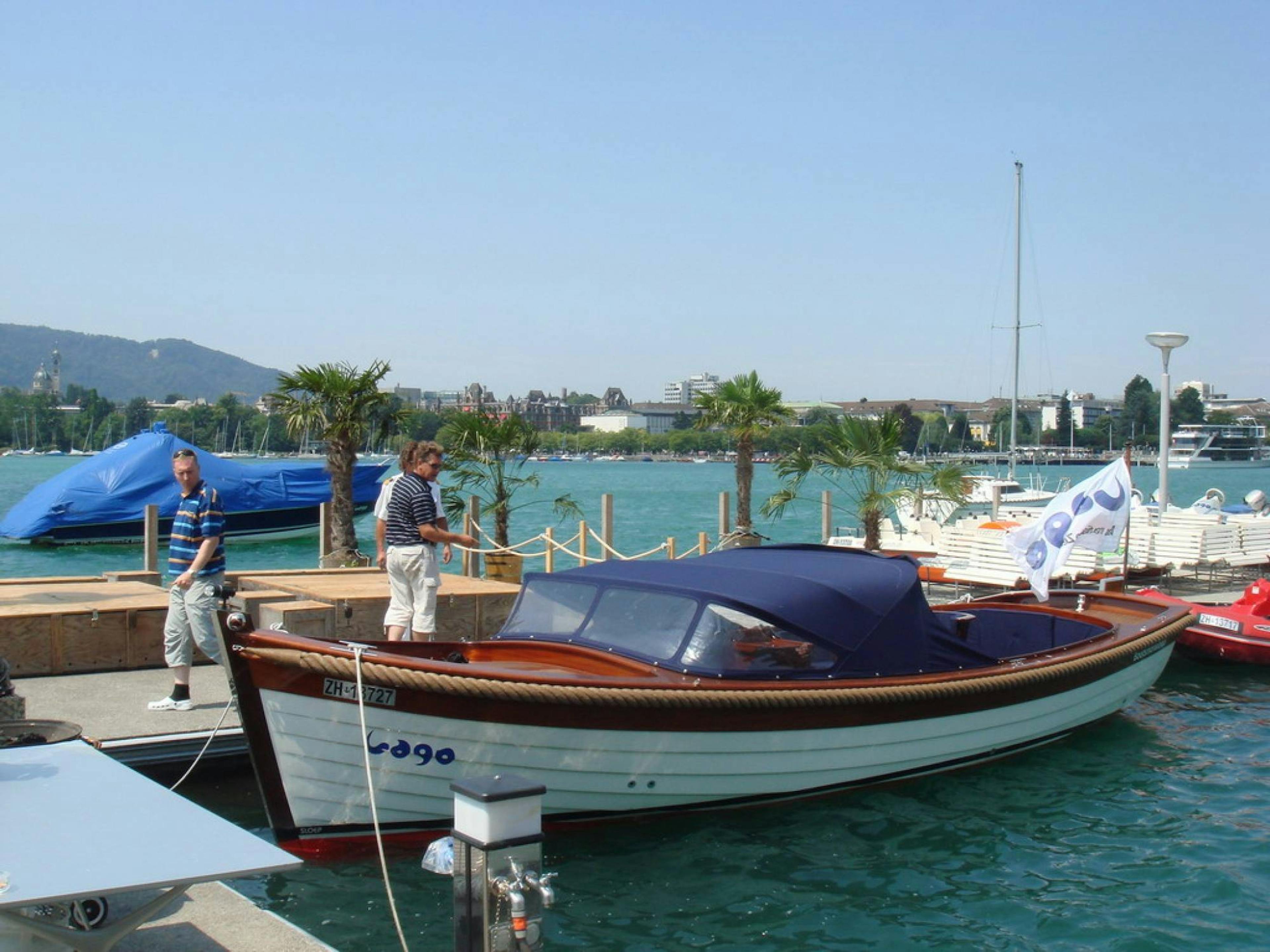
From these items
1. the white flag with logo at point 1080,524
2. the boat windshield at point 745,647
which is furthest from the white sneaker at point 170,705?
the white flag with logo at point 1080,524

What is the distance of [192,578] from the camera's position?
9484mm

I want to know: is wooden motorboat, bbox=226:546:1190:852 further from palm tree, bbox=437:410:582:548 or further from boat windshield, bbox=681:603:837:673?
palm tree, bbox=437:410:582:548

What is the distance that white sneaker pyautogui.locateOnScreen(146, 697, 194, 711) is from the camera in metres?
9.65

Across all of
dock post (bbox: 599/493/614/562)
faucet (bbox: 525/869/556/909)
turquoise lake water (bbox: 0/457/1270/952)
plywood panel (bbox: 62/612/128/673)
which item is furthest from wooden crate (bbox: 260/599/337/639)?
dock post (bbox: 599/493/614/562)

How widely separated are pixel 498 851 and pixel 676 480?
128m

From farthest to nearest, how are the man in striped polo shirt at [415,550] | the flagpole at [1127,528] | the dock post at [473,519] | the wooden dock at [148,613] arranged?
the dock post at [473,519] → the flagpole at [1127,528] → the man in striped polo shirt at [415,550] → the wooden dock at [148,613]

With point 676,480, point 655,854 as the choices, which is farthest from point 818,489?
point 655,854

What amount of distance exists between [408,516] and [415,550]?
297 mm

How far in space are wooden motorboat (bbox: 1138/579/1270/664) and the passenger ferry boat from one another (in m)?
143

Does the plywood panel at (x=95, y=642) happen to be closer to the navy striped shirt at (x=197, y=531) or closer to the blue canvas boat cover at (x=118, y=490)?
the navy striped shirt at (x=197, y=531)

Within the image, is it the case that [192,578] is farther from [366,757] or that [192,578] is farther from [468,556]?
[468,556]

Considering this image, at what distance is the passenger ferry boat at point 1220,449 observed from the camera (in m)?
150

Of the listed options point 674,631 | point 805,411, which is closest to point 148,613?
point 674,631

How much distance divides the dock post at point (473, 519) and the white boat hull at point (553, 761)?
1014cm
